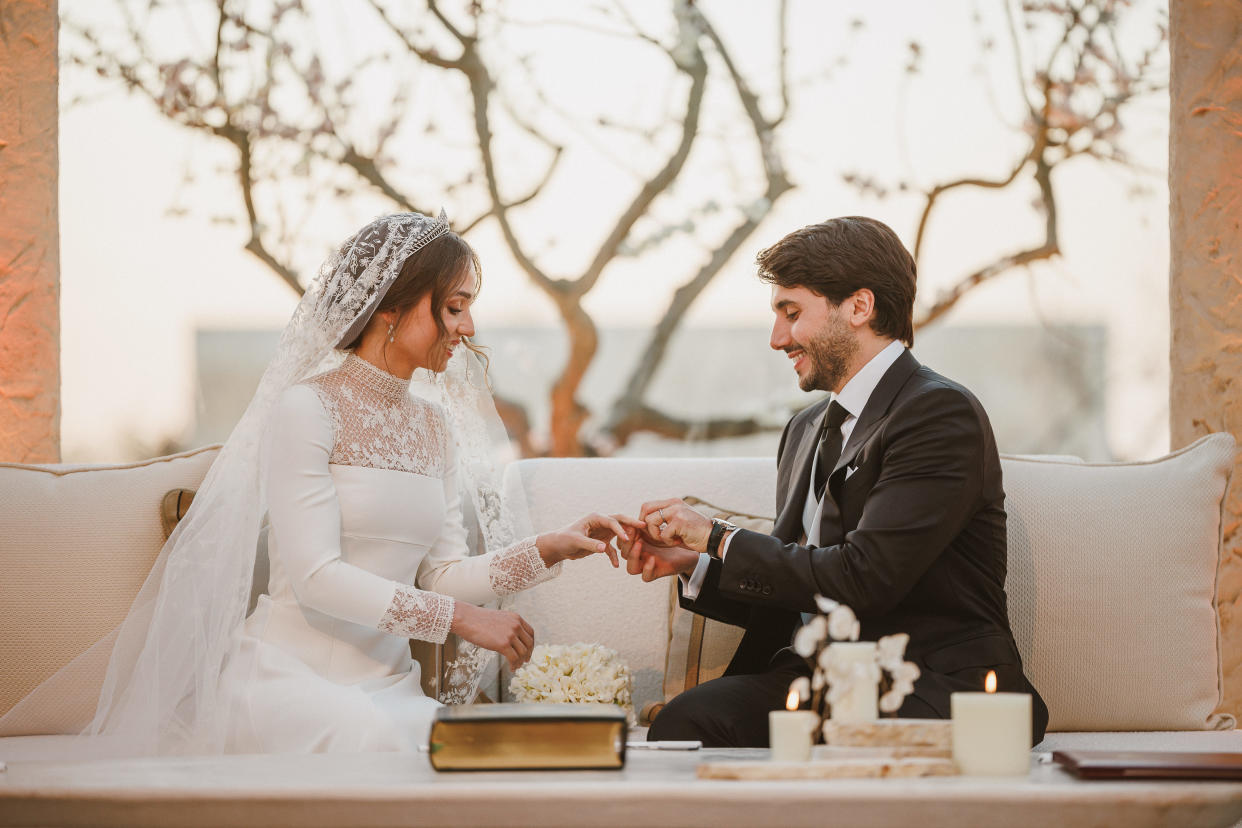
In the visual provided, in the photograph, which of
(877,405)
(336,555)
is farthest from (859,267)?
(336,555)

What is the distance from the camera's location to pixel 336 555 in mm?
2418

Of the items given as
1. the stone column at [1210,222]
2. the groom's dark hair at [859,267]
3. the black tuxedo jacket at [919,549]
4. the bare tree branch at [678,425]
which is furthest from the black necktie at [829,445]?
the bare tree branch at [678,425]

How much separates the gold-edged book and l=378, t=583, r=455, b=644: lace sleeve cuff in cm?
78

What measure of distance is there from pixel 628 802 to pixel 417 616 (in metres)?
1.04

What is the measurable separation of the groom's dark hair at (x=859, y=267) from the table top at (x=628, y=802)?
1286 mm

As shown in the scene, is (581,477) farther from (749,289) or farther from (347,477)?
(749,289)

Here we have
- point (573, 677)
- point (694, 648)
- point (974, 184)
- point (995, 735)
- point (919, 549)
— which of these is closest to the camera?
point (995, 735)

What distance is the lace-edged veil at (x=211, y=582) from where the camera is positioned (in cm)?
235

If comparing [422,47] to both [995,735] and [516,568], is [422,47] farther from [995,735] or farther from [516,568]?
[995,735]

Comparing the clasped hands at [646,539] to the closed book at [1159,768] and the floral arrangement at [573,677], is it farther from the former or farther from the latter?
the closed book at [1159,768]

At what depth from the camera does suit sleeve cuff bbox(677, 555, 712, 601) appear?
256 cm

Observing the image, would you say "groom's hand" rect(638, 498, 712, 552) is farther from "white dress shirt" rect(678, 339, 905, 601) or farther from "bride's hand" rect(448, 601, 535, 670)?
"bride's hand" rect(448, 601, 535, 670)

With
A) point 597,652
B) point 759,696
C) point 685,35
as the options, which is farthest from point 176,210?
point 759,696

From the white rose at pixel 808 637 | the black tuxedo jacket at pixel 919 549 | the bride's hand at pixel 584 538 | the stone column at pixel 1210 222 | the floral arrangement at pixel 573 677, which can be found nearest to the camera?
the white rose at pixel 808 637
